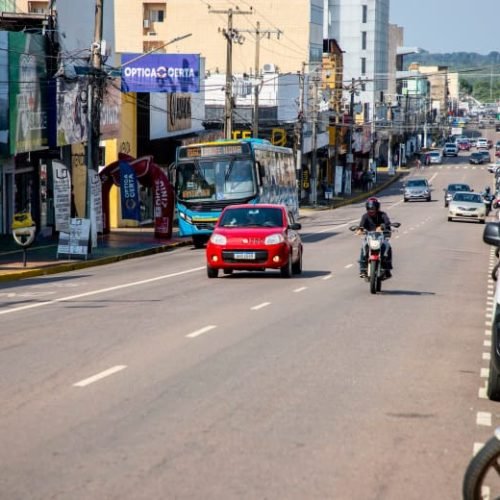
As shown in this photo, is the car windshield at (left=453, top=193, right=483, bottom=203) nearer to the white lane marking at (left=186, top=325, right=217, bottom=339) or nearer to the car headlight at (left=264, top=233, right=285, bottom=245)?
the car headlight at (left=264, top=233, right=285, bottom=245)

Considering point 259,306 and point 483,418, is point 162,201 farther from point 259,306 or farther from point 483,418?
point 483,418

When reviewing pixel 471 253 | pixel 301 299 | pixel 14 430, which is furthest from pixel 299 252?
pixel 14 430

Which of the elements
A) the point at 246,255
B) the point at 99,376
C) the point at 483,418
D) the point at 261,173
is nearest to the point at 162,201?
the point at 261,173

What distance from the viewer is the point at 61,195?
37.2 meters

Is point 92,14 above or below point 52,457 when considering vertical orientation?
above

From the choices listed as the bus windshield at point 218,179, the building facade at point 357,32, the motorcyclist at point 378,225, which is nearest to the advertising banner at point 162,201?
the bus windshield at point 218,179

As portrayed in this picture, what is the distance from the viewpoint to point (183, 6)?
109500 mm

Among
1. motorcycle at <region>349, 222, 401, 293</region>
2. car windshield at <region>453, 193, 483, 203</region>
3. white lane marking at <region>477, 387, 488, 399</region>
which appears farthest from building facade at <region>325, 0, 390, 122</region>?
white lane marking at <region>477, 387, 488, 399</region>

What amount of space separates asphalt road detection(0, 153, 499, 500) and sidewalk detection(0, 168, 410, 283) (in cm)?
699

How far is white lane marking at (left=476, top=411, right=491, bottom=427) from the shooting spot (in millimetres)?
10820

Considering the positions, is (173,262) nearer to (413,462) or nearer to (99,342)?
(99,342)

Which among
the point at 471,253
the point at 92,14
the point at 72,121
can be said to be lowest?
the point at 471,253

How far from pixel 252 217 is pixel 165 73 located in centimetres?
2776

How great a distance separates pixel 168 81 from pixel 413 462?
47.3 metres
